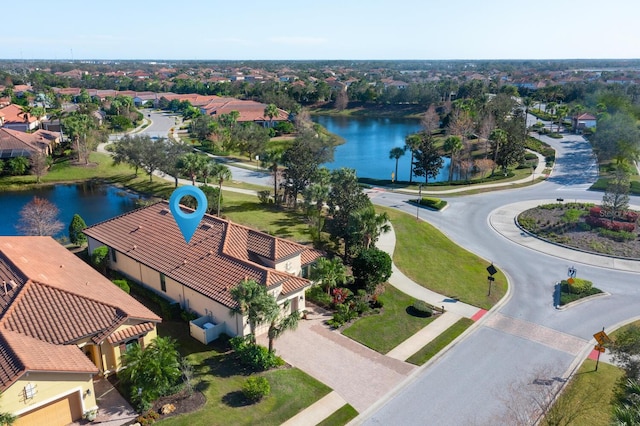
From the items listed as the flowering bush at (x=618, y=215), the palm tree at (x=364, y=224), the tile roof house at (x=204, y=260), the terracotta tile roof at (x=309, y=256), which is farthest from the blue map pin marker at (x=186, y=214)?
the flowering bush at (x=618, y=215)

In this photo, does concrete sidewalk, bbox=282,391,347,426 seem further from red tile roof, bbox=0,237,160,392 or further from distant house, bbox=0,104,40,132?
distant house, bbox=0,104,40,132

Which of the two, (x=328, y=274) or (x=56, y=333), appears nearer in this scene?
(x=56, y=333)

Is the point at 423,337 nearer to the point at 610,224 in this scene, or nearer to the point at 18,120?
the point at 610,224

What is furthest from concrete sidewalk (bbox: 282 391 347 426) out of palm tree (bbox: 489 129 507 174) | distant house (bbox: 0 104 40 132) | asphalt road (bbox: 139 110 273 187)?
distant house (bbox: 0 104 40 132)

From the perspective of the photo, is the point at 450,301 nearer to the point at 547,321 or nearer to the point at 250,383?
the point at 547,321

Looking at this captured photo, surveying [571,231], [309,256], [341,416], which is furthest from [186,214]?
[571,231]

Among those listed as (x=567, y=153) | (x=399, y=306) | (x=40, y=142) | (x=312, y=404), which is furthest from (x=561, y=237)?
(x=40, y=142)

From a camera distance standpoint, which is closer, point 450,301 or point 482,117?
point 450,301
